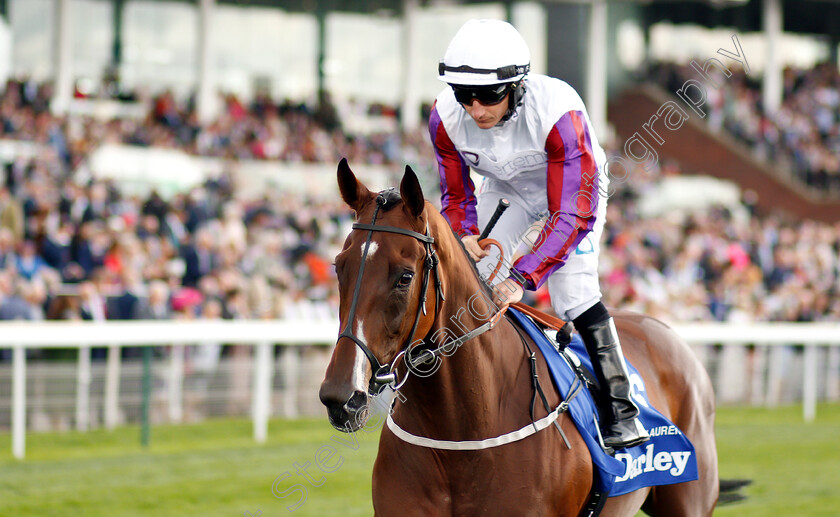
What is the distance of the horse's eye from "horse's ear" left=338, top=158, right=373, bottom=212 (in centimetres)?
28

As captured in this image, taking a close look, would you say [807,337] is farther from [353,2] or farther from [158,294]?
[353,2]

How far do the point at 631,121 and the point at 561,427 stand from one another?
2119 cm

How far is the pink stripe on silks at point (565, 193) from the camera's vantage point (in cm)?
287

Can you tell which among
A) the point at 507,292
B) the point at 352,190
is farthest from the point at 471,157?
the point at 352,190

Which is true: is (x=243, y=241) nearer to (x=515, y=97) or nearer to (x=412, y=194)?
(x=515, y=97)

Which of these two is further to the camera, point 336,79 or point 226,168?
point 336,79

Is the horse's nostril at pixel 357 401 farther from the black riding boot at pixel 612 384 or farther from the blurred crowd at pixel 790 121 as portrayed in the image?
the blurred crowd at pixel 790 121

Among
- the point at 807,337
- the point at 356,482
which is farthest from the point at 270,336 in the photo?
the point at 807,337

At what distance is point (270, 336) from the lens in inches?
287

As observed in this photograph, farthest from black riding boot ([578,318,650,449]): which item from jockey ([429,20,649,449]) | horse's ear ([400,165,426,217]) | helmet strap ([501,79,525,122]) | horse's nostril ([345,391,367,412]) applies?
horse's nostril ([345,391,367,412])

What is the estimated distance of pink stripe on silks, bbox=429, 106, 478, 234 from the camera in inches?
122

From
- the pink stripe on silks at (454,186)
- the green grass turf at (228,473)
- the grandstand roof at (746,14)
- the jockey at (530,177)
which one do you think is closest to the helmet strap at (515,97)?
the jockey at (530,177)

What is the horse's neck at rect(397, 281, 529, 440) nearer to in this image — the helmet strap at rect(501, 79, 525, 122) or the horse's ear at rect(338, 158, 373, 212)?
the horse's ear at rect(338, 158, 373, 212)

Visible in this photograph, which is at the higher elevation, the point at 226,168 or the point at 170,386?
the point at 226,168
